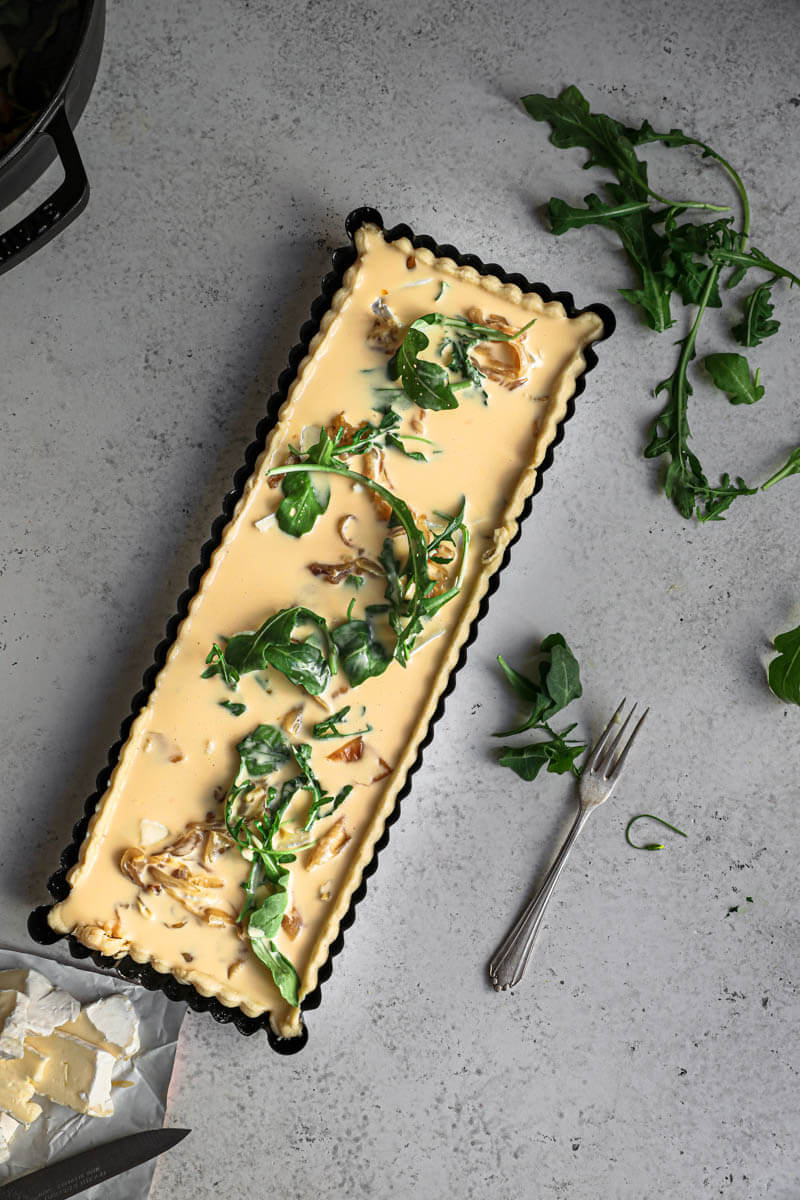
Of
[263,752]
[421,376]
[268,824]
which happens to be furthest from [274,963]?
[421,376]

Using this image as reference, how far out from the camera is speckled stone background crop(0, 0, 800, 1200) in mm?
2449

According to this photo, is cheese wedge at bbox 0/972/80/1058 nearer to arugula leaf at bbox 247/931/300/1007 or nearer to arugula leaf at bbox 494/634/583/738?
arugula leaf at bbox 247/931/300/1007

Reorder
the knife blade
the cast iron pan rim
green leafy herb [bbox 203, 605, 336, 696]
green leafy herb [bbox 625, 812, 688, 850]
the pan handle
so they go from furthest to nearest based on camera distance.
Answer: green leafy herb [bbox 625, 812, 688, 850] < the knife blade < green leafy herb [bbox 203, 605, 336, 696] < the pan handle < the cast iron pan rim

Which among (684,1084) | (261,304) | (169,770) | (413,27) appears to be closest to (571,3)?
(413,27)

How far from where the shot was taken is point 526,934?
8.00 ft

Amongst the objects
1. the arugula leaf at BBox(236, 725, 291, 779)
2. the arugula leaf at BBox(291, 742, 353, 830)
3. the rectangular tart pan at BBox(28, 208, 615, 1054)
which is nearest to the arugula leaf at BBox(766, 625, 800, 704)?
the rectangular tart pan at BBox(28, 208, 615, 1054)

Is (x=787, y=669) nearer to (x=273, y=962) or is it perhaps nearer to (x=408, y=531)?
(x=408, y=531)

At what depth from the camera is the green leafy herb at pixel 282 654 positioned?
2.12 m

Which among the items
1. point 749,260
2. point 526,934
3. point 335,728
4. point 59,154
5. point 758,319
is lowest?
point 526,934

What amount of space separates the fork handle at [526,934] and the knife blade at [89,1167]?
0.92m

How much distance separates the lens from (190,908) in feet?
7.20

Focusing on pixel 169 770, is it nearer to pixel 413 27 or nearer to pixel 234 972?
pixel 234 972

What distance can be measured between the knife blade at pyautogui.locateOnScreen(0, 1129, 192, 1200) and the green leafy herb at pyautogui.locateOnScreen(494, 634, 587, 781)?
1.30 metres

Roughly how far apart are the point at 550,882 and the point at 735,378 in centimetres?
142
